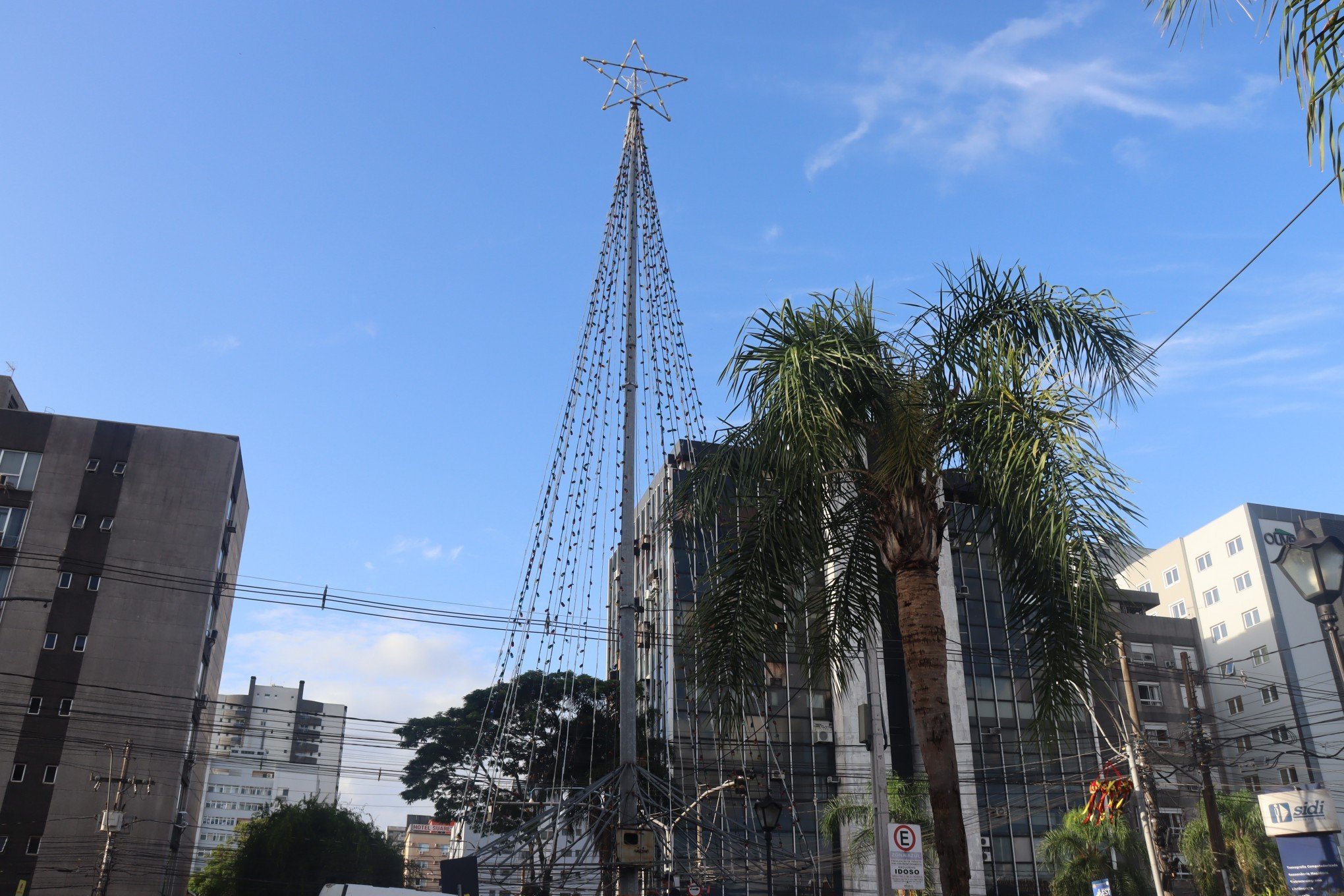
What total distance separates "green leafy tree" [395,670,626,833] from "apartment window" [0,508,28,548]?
22664 mm

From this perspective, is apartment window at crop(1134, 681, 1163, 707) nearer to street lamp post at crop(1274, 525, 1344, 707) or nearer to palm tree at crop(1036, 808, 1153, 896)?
palm tree at crop(1036, 808, 1153, 896)

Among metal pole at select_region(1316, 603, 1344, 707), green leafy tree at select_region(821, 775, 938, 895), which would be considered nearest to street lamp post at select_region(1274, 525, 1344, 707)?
metal pole at select_region(1316, 603, 1344, 707)

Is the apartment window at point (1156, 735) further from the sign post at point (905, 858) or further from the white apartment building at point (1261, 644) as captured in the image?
the sign post at point (905, 858)

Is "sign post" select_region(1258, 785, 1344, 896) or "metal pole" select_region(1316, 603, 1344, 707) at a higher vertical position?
"metal pole" select_region(1316, 603, 1344, 707)

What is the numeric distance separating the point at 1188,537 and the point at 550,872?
252ft

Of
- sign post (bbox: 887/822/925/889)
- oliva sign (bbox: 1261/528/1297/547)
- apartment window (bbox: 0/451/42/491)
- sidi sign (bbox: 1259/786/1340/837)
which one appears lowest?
sign post (bbox: 887/822/925/889)

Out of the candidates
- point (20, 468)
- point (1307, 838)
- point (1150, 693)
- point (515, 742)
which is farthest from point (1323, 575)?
point (20, 468)

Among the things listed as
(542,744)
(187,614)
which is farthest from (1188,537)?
(187,614)

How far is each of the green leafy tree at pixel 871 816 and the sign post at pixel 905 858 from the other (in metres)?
19.7

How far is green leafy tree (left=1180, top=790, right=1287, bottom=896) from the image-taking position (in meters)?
34.0

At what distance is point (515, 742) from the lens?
157 ft

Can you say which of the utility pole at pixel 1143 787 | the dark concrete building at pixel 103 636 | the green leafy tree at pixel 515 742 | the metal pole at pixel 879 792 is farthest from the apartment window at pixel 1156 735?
the dark concrete building at pixel 103 636

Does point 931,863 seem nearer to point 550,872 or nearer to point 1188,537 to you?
point 550,872

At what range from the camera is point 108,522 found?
5491 cm
